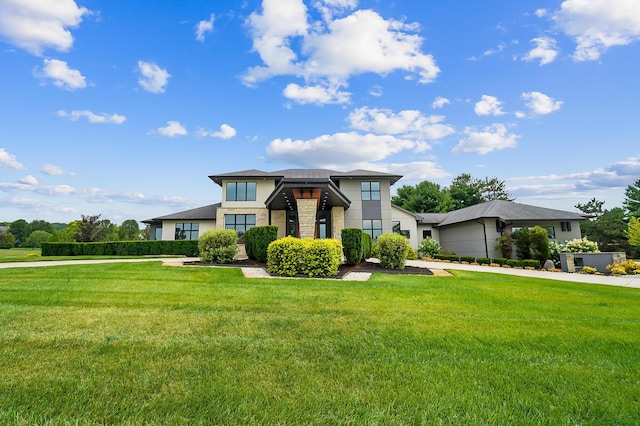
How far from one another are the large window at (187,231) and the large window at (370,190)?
13390 mm

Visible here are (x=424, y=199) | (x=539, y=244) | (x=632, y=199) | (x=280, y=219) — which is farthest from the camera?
(x=424, y=199)

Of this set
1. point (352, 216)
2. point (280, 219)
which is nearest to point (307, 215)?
point (280, 219)

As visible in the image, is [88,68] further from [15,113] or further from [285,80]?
[285,80]

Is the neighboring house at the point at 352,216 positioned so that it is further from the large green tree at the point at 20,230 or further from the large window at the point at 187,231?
the large green tree at the point at 20,230

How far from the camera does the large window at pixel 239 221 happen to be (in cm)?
2116

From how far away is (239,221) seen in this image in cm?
2120

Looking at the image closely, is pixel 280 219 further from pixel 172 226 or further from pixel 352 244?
pixel 352 244

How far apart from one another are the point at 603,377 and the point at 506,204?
943 inches

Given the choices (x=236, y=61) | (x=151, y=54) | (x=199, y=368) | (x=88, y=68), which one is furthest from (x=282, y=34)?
(x=199, y=368)

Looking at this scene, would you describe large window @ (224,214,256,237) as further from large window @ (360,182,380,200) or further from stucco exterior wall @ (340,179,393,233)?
large window @ (360,182,380,200)

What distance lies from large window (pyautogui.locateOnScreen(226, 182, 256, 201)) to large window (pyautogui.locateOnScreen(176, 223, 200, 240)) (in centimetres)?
460

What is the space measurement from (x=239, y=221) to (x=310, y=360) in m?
19.2

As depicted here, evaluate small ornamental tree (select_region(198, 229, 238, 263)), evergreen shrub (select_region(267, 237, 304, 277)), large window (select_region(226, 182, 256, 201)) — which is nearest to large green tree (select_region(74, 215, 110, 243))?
large window (select_region(226, 182, 256, 201))

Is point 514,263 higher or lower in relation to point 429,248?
lower
